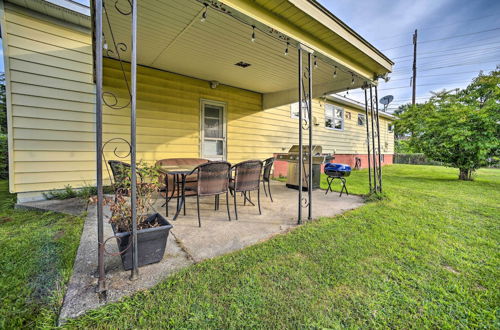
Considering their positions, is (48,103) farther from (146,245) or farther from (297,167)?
(297,167)

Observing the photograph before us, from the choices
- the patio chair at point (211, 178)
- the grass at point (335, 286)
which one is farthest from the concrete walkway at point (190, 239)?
the patio chair at point (211, 178)

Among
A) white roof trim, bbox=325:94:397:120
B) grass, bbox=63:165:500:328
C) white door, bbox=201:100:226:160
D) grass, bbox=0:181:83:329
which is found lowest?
grass, bbox=63:165:500:328

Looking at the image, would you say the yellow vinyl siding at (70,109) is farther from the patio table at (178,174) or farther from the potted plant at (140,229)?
the potted plant at (140,229)

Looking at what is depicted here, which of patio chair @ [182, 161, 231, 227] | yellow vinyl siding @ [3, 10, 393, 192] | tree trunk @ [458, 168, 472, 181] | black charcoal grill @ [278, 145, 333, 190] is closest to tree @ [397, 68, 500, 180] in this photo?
tree trunk @ [458, 168, 472, 181]

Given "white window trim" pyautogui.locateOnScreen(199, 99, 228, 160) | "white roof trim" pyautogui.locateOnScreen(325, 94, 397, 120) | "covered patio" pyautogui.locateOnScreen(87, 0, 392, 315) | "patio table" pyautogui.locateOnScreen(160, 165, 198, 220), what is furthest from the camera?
"white roof trim" pyautogui.locateOnScreen(325, 94, 397, 120)

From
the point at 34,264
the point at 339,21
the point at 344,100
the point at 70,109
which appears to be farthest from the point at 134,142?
the point at 344,100

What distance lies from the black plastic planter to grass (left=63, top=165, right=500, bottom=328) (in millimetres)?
307

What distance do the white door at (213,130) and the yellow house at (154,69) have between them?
0.09 feet

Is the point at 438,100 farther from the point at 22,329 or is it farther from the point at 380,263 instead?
the point at 22,329

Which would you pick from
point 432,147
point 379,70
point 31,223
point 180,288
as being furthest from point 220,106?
point 432,147

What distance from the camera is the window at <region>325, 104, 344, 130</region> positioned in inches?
361

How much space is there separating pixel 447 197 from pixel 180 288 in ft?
18.9

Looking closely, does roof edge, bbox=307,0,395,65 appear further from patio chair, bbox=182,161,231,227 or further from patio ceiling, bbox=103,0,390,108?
patio chair, bbox=182,161,231,227

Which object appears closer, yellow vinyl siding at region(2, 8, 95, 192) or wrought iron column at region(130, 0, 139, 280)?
wrought iron column at region(130, 0, 139, 280)
